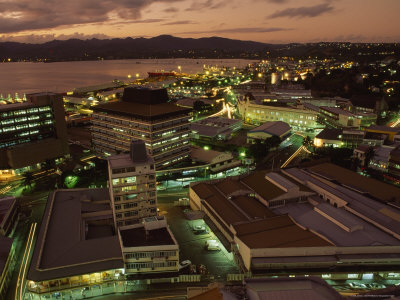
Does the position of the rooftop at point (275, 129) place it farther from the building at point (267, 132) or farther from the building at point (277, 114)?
the building at point (277, 114)

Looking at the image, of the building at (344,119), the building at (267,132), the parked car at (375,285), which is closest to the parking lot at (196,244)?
the parked car at (375,285)

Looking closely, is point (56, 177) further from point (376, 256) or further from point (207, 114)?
point (207, 114)

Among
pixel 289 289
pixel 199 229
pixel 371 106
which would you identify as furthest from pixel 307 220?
pixel 371 106

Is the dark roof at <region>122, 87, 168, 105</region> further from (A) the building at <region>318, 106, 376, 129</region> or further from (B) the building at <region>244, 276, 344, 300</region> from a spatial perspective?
(A) the building at <region>318, 106, 376, 129</region>

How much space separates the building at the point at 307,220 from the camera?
29391mm

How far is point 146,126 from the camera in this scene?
52312 mm

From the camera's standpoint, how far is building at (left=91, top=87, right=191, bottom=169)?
52.7 metres

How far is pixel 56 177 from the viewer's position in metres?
52.7

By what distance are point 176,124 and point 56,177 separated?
2235 centimetres

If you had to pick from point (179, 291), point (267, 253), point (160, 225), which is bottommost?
point (179, 291)

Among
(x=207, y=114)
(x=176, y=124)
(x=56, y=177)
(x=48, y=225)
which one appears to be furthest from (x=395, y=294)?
(x=207, y=114)

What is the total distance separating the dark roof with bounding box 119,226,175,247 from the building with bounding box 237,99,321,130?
61629 mm

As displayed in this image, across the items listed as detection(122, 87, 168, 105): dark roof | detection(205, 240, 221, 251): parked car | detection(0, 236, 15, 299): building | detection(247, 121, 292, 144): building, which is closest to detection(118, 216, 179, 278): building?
detection(205, 240, 221, 251): parked car

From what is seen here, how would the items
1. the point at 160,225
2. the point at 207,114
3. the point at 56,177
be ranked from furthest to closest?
the point at 207,114 → the point at 56,177 → the point at 160,225
